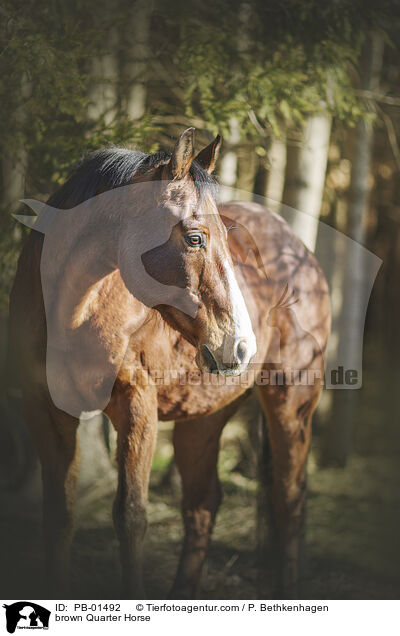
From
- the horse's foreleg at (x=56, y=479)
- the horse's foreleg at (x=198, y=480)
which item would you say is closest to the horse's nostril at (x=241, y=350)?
the horse's foreleg at (x=56, y=479)

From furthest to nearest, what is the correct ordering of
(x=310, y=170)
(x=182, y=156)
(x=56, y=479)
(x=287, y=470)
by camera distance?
(x=310, y=170), (x=287, y=470), (x=56, y=479), (x=182, y=156)

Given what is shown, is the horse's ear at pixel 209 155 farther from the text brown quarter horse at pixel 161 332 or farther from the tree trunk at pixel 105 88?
the tree trunk at pixel 105 88

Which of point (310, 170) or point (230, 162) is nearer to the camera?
point (310, 170)

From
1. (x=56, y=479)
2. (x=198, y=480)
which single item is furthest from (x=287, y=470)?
(x=56, y=479)

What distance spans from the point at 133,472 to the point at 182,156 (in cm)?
76

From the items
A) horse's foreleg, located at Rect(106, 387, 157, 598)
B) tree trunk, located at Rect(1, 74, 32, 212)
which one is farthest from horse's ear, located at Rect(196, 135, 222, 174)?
tree trunk, located at Rect(1, 74, 32, 212)

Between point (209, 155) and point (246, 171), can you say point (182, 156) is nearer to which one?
point (209, 155)

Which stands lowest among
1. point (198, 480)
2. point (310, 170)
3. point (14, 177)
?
point (198, 480)

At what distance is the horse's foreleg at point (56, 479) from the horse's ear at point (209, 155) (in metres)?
0.72

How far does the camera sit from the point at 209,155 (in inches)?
51.3
